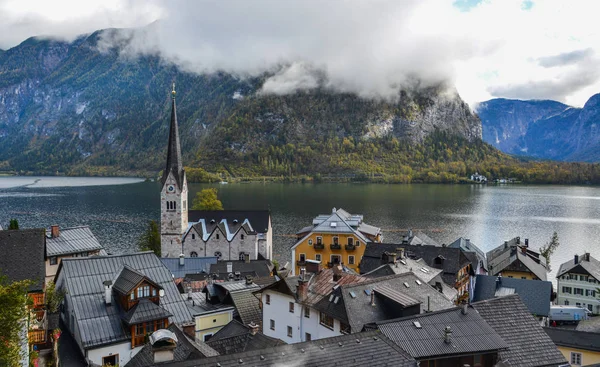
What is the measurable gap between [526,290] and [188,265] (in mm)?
38599

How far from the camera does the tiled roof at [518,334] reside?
2459cm

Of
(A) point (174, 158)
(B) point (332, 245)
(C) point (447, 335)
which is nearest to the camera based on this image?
(C) point (447, 335)

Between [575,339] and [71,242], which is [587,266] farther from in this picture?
[71,242]

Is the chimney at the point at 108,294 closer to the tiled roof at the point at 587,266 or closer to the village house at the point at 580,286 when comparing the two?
the village house at the point at 580,286

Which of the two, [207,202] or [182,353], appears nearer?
[182,353]

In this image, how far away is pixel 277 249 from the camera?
9062 centimetres

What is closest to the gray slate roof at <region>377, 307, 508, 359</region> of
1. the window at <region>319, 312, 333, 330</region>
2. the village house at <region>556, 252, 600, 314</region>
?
the window at <region>319, 312, 333, 330</region>

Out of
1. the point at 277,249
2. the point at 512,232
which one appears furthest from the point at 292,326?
the point at 512,232

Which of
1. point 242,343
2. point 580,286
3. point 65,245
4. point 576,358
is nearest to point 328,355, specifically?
point 242,343

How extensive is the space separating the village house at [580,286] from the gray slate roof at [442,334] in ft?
144

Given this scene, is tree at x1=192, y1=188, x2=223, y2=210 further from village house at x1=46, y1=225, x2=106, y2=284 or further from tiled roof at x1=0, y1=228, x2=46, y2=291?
tiled roof at x1=0, y1=228, x2=46, y2=291

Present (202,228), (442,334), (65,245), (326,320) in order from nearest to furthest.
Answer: (442,334), (326,320), (65,245), (202,228)

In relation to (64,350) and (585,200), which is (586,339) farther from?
(585,200)

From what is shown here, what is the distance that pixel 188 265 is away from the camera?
196ft
